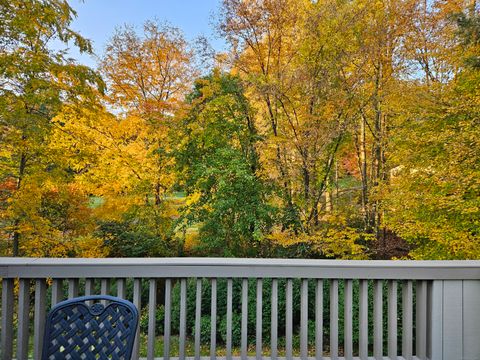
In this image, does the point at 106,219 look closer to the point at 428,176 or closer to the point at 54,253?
the point at 54,253

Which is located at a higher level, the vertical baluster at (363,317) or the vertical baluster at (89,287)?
the vertical baluster at (89,287)

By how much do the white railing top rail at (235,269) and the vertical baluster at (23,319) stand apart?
93 mm

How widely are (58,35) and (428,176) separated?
6960mm

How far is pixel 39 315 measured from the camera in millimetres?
1698

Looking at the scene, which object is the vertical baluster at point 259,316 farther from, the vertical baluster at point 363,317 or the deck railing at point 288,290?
the vertical baluster at point 363,317

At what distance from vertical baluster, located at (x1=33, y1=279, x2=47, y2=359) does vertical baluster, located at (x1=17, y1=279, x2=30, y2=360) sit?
2.5 inches

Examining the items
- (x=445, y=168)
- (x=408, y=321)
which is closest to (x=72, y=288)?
(x=408, y=321)

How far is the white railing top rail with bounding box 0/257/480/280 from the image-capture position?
167 centimetres

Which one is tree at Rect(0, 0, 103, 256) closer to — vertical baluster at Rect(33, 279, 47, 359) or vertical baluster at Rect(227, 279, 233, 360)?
vertical baluster at Rect(33, 279, 47, 359)

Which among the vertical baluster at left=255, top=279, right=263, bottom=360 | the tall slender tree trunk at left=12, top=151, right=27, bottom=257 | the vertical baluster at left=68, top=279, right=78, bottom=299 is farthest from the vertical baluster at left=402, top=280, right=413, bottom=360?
the tall slender tree trunk at left=12, top=151, right=27, bottom=257

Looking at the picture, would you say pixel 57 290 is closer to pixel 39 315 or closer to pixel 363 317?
pixel 39 315

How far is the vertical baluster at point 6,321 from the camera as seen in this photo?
168cm

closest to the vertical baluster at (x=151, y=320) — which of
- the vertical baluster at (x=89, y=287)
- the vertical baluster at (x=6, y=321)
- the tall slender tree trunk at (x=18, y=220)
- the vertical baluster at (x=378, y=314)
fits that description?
the vertical baluster at (x=89, y=287)

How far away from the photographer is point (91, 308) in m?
1.35
